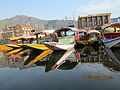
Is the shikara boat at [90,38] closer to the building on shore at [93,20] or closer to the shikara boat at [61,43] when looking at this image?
the shikara boat at [61,43]

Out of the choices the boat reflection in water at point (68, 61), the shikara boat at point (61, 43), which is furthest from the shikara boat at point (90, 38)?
the boat reflection in water at point (68, 61)

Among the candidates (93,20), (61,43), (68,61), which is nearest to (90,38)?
(61,43)

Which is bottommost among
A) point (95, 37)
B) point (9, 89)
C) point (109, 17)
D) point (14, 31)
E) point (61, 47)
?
point (9, 89)

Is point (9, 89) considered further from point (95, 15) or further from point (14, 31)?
point (14, 31)

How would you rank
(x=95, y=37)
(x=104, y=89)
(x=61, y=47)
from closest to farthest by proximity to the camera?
1. (x=104, y=89)
2. (x=61, y=47)
3. (x=95, y=37)

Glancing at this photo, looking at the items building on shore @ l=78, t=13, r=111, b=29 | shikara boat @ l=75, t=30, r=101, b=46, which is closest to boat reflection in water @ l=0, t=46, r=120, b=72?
shikara boat @ l=75, t=30, r=101, b=46

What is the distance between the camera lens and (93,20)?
63625mm

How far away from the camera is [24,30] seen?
3184 inches

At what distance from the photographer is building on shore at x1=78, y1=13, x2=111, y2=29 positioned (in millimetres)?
61531

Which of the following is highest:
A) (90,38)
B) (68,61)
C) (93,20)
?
(93,20)

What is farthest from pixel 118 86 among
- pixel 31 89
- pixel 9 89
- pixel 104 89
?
pixel 9 89

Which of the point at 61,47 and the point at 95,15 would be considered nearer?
the point at 61,47

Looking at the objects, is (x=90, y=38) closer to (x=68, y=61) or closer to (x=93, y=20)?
(x=68, y=61)

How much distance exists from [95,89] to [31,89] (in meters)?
2.54
